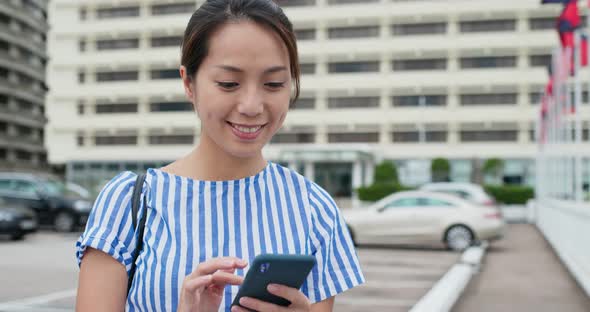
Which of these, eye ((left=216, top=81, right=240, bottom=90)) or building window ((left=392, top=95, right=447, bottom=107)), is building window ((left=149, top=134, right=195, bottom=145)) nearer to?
building window ((left=392, top=95, right=447, bottom=107))

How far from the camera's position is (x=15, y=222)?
55.3 feet

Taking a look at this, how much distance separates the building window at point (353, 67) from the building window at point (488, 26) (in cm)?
660

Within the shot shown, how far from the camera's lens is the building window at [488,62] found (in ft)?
154

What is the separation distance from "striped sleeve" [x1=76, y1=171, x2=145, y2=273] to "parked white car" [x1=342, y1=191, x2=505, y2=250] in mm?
15092

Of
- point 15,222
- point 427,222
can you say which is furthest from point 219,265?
point 15,222

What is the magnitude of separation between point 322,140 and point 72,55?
21098 millimetres

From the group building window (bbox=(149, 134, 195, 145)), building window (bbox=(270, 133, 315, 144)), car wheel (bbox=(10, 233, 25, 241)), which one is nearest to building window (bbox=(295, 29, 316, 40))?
building window (bbox=(270, 133, 315, 144))

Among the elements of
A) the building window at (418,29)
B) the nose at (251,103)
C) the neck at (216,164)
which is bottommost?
the neck at (216,164)

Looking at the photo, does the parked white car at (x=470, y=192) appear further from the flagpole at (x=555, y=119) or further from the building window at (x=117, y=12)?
the building window at (x=117, y=12)

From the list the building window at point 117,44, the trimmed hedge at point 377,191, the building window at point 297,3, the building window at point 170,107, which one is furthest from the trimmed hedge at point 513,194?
the building window at point 117,44

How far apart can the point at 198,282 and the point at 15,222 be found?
16.8 m

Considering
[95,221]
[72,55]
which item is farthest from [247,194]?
[72,55]

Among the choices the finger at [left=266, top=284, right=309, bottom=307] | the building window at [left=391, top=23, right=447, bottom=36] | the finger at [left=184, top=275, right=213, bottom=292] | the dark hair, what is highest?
the building window at [left=391, top=23, right=447, bottom=36]

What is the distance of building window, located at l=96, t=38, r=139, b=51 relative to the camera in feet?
177
